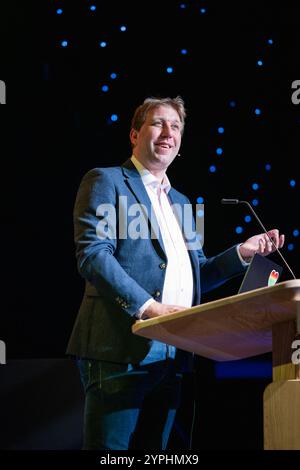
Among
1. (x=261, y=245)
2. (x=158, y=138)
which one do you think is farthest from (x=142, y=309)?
(x=158, y=138)

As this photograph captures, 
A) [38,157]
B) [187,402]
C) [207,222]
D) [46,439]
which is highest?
[38,157]

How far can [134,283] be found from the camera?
6.34 feet

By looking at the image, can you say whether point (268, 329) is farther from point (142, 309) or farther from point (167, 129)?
point (167, 129)

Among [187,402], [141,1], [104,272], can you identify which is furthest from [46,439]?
[141,1]

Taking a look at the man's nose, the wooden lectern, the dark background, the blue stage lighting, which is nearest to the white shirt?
the man's nose

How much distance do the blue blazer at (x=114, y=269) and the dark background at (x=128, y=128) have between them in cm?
99

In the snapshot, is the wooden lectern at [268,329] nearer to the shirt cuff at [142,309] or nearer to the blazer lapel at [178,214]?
the shirt cuff at [142,309]

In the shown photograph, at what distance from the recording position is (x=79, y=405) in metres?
2.87

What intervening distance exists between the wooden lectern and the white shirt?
1.22ft

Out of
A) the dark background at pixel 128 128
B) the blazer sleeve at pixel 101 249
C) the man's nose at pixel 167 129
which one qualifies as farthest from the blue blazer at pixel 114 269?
the dark background at pixel 128 128

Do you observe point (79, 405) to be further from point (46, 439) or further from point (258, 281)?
point (258, 281)

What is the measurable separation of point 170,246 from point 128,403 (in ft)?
1.69
